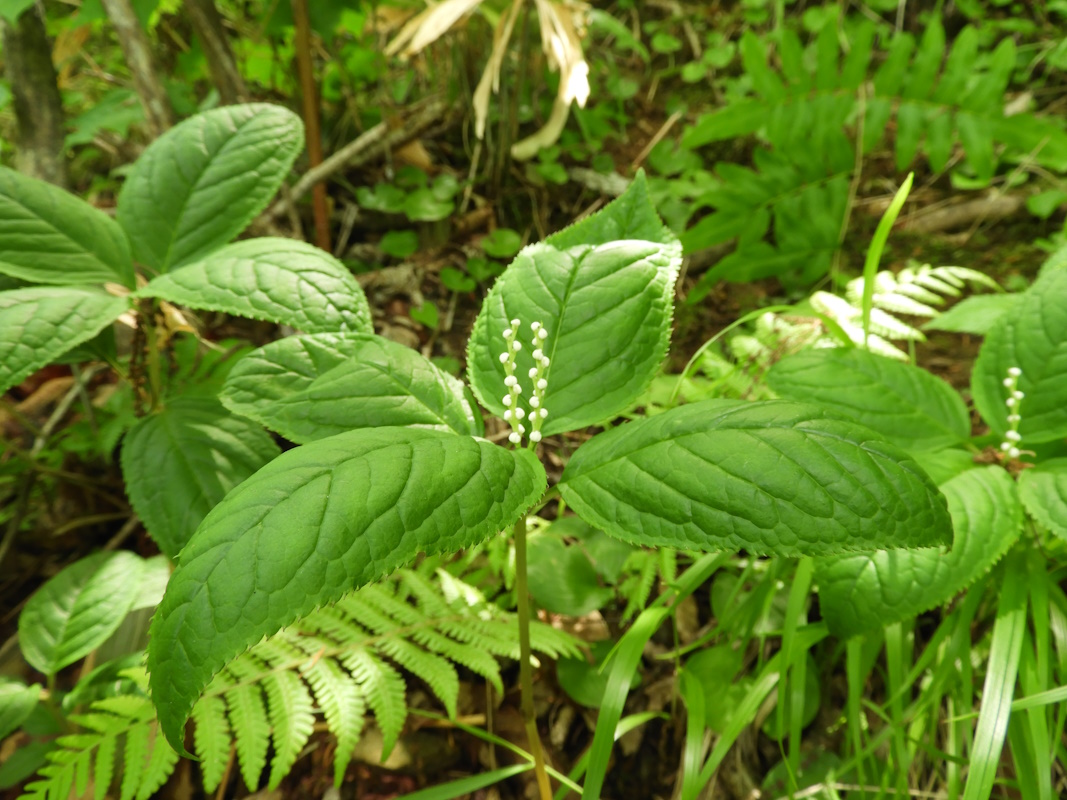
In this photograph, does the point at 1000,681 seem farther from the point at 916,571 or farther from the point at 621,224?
the point at 621,224

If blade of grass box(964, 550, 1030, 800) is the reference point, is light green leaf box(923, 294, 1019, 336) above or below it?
above

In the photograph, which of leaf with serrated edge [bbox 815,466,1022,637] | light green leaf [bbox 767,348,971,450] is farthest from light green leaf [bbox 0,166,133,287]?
leaf with serrated edge [bbox 815,466,1022,637]

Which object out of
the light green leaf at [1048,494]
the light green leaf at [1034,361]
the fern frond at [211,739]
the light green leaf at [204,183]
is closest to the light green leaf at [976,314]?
the light green leaf at [1034,361]

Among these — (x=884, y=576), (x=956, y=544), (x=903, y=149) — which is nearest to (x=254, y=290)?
(x=884, y=576)

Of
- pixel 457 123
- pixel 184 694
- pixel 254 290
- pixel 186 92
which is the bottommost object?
pixel 184 694

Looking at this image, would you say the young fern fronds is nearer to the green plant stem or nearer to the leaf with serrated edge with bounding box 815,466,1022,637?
the green plant stem

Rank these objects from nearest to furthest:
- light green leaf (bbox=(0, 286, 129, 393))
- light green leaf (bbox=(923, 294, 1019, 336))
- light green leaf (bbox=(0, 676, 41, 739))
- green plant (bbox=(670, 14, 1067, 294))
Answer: light green leaf (bbox=(0, 286, 129, 393)), light green leaf (bbox=(0, 676, 41, 739)), light green leaf (bbox=(923, 294, 1019, 336)), green plant (bbox=(670, 14, 1067, 294))

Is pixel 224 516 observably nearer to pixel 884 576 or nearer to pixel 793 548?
pixel 793 548
